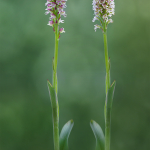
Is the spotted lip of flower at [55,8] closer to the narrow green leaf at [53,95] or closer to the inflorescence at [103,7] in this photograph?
the inflorescence at [103,7]

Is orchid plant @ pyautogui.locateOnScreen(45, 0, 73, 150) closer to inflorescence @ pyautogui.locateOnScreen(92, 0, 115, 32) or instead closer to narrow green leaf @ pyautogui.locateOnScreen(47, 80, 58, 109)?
narrow green leaf @ pyautogui.locateOnScreen(47, 80, 58, 109)

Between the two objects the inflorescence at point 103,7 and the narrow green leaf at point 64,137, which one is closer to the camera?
the inflorescence at point 103,7

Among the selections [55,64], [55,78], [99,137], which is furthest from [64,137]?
[55,64]

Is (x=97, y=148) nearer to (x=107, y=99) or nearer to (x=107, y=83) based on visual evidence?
(x=107, y=99)

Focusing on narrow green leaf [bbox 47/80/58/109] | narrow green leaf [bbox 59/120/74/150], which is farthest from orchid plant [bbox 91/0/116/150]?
narrow green leaf [bbox 47/80/58/109]

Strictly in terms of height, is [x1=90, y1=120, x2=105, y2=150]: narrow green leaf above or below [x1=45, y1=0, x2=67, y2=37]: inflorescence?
below

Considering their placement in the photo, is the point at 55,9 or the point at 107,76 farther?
the point at 107,76

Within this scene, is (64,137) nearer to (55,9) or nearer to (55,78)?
(55,78)

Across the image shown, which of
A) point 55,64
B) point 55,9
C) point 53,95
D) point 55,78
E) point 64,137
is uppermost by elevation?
point 55,9

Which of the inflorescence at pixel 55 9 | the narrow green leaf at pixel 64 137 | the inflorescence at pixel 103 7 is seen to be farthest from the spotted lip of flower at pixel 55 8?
the narrow green leaf at pixel 64 137

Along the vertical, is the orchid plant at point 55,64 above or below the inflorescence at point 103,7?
below

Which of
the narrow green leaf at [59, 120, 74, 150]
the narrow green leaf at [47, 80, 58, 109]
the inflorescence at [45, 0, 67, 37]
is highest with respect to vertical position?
the inflorescence at [45, 0, 67, 37]
